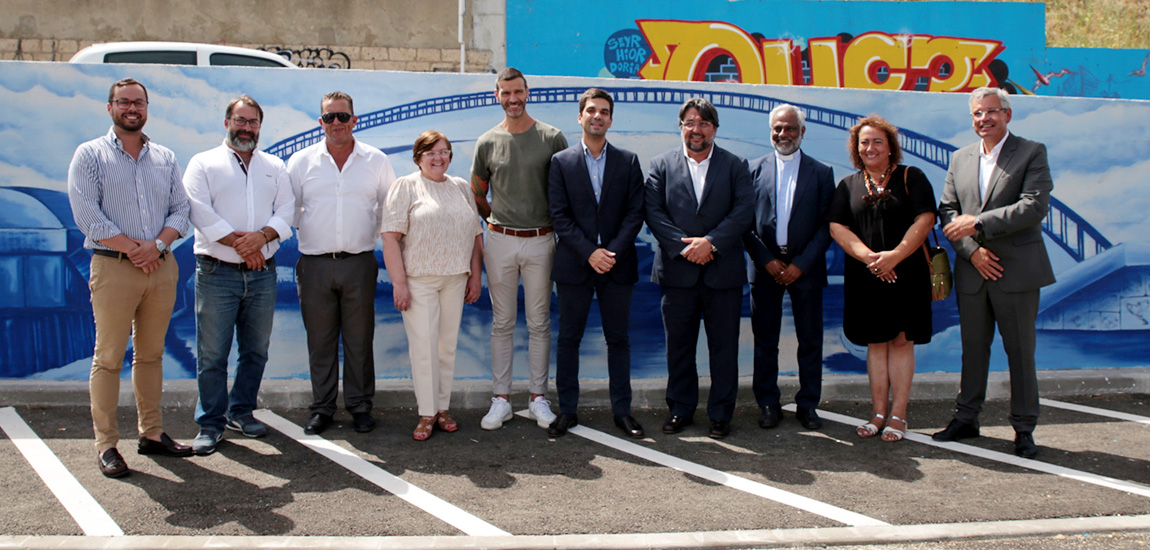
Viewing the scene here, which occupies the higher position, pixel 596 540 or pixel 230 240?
pixel 230 240

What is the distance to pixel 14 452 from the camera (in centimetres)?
446

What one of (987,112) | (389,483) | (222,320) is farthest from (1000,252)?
(222,320)

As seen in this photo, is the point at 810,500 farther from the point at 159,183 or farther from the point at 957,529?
the point at 159,183

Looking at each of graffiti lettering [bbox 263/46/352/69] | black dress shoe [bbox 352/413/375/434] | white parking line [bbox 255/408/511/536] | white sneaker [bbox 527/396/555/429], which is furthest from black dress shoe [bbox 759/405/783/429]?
graffiti lettering [bbox 263/46/352/69]

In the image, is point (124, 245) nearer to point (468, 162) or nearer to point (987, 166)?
point (468, 162)

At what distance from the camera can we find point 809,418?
16.7 feet

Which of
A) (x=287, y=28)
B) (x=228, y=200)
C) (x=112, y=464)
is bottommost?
(x=112, y=464)

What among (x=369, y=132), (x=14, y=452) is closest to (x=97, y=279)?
(x=14, y=452)

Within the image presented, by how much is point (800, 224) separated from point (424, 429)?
2.58 m

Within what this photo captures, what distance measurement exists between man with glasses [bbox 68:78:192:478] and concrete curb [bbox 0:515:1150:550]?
900 mm

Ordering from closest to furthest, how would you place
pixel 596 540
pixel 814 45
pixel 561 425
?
pixel 596 540 < pixel 561 425 < pixel 814 45

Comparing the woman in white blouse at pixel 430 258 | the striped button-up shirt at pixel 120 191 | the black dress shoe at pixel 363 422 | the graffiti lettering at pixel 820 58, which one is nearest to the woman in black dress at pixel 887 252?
the woman in white blouse at pixel 430 258

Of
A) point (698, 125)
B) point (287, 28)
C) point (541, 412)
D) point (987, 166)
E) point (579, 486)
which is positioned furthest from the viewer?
point (287, 28)

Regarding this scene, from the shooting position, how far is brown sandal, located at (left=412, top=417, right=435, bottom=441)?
4824 mm
